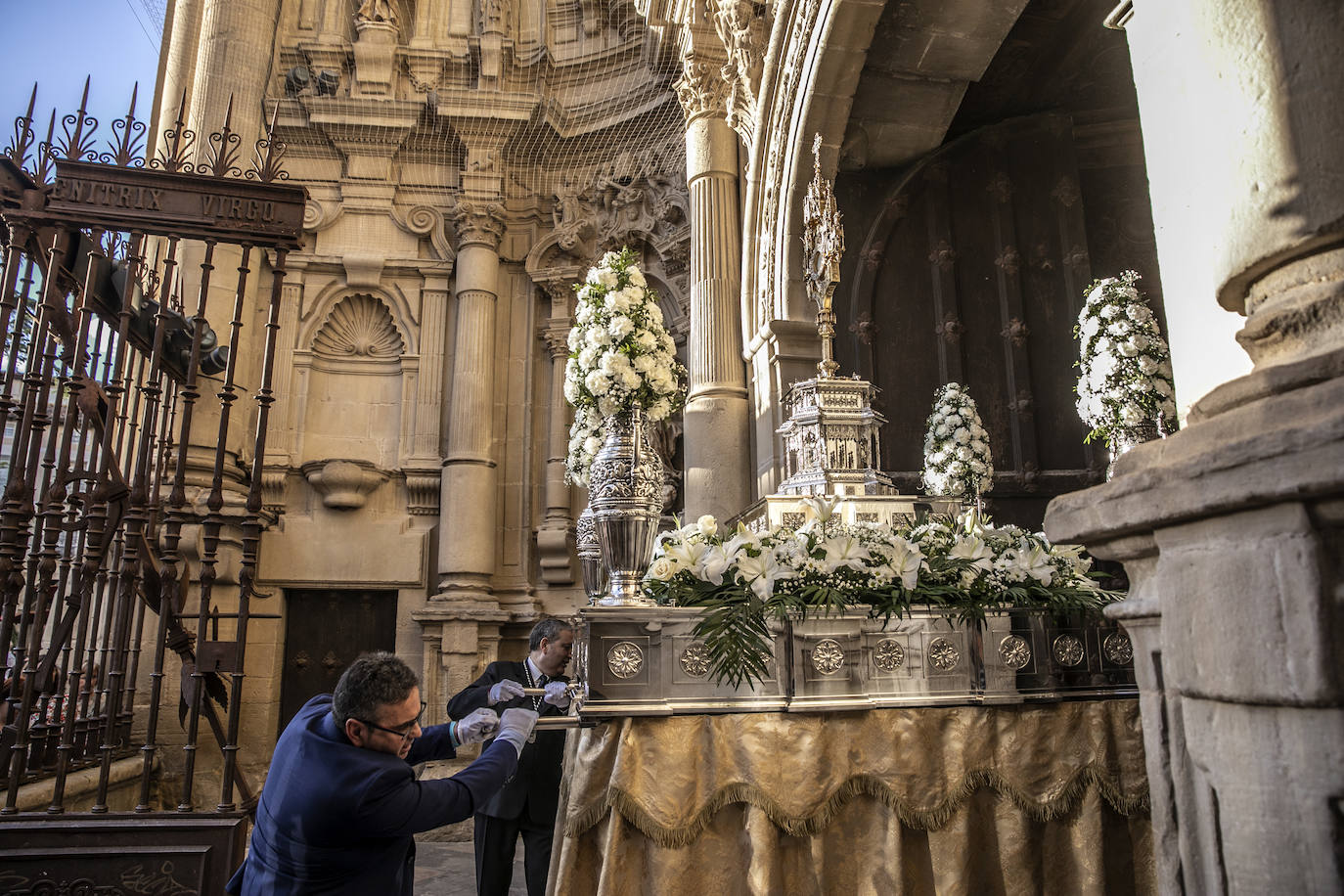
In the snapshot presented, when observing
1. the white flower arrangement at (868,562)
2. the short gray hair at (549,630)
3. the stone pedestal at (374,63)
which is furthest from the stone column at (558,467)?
the white flower arrangement at (868,562)

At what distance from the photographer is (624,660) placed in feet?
10.0

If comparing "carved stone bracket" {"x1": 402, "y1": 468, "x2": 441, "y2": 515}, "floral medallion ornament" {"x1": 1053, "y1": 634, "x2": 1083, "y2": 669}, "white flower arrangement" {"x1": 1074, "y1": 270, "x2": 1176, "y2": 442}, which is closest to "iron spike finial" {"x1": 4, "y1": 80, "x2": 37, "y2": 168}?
"floral medallion ornament" {"x1": 1053, "y1": 634, "x2": 1083, "y2": 669}

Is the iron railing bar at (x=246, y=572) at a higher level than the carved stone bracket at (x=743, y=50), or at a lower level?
lower

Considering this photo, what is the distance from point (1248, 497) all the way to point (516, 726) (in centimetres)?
204

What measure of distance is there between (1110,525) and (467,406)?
9225 mm

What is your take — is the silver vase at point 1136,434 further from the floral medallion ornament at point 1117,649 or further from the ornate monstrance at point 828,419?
the floral medallion ornament at point 1117,649

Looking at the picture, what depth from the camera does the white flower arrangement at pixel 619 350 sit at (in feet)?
14.0

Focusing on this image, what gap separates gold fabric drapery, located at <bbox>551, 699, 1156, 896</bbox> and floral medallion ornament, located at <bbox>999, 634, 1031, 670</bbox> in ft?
0.60

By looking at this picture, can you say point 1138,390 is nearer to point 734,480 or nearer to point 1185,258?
point 734,480

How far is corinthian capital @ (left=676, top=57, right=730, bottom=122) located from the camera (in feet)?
27.8

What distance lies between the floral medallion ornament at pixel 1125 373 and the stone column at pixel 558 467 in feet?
18.7

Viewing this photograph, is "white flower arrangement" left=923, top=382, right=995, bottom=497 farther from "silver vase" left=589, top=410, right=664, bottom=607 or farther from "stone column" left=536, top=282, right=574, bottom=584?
"stone column" left=536, top=282, right=574, bottom=584

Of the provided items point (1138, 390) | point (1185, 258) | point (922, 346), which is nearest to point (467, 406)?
point (922, 346)

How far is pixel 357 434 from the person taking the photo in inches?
426
